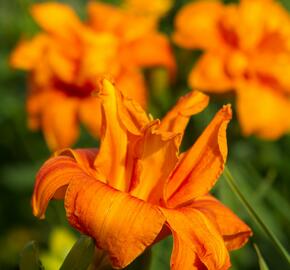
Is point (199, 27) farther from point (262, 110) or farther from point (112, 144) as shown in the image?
Answer: point (112, 144)

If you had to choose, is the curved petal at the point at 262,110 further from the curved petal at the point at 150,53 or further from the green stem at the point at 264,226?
the green stem at the point at 264,226

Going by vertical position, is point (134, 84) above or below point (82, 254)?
below

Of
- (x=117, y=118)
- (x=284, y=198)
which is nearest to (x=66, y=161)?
(x=117, y=118)

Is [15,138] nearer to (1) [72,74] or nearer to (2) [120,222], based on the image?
(1) [72,74]

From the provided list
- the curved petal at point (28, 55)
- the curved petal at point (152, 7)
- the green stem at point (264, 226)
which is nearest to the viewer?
the green stem at point (264, 226)

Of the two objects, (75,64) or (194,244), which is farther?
(75,64)

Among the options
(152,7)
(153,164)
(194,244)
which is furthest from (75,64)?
(194,244)

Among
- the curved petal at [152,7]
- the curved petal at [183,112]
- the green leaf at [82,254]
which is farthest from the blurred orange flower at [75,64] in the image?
the green leaf at [82,254]
